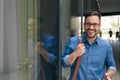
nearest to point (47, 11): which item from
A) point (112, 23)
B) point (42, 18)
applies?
point (42, 18)

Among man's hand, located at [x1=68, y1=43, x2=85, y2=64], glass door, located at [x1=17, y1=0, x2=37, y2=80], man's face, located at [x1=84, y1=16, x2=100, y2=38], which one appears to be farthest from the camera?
glass door, located at [x1=17, y1=0, x2=37, y2=80]

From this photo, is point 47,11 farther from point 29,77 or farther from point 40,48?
point 29,77

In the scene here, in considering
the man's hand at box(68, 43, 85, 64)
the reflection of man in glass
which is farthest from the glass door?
the man's hand at box(68, 43, 85, 64)

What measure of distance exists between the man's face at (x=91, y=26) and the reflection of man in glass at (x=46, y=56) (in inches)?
20.2

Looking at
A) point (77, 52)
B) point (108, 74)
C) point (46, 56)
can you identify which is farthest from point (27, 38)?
→ point (108, 74)

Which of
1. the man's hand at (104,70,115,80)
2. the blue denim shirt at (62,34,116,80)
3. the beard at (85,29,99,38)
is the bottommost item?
the man's hand at (104,70,115,80)

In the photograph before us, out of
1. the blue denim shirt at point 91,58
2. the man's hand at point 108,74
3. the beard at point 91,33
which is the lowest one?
the man's hand at point 108,74

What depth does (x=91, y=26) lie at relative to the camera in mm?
3080

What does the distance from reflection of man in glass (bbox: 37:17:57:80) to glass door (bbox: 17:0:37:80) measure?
7 cm

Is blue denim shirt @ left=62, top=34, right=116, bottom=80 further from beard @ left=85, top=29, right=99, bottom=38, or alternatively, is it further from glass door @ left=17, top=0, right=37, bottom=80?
glass door @ left=17, top=0, right=37, bottom=80

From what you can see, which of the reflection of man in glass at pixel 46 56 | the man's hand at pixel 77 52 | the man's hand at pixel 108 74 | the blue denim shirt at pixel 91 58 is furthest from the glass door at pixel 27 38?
the man's hand at pixel 108 74

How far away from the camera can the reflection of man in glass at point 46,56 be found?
11.6 feet

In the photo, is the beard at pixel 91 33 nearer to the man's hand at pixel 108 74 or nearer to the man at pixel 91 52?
the man at pixel 91 52

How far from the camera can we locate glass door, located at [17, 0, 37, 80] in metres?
3.49
